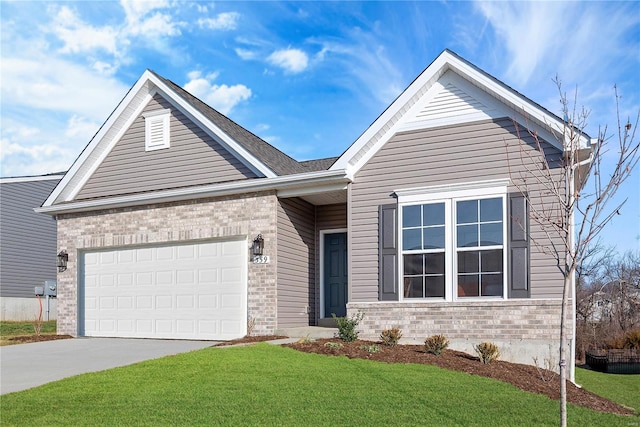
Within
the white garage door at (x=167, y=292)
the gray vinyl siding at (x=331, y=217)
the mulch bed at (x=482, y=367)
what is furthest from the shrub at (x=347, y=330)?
the gray vinyl siding at (x=331, y=217)

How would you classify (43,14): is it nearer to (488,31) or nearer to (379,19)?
(379,19)

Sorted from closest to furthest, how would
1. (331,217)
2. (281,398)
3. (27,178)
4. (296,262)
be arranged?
(281,398) → (296,262) → (331,217) → (27,178)

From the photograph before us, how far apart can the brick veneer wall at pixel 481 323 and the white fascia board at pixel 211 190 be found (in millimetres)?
2790

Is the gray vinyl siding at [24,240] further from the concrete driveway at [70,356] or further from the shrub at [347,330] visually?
the shrub at [347,330]

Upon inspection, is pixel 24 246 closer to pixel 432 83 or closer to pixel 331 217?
pixel 331 217

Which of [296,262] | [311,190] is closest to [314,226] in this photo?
[296,262]

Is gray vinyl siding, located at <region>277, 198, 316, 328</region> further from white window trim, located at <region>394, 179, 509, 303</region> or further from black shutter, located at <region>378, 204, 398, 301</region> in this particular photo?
white window trim, located at <region>394, 179, 509, 303</region>

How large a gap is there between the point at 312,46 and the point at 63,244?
839 cm

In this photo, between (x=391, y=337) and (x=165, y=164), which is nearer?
(x=391, y=337)

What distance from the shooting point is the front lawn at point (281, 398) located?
6852 mm

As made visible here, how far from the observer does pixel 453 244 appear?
39.0ft

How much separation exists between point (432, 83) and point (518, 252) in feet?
12.7

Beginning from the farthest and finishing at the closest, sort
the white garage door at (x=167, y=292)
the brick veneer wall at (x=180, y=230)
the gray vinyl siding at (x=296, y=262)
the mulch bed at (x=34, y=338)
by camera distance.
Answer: the mulch bed at (x=34, y=338) → the white garage door at (x=167, y=292) → the gray vinyl siding at (x=296, y=262) → the brick veneer wall at (x=180, y=230)

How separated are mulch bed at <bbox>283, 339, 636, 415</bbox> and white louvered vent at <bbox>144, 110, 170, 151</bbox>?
22.6ft
